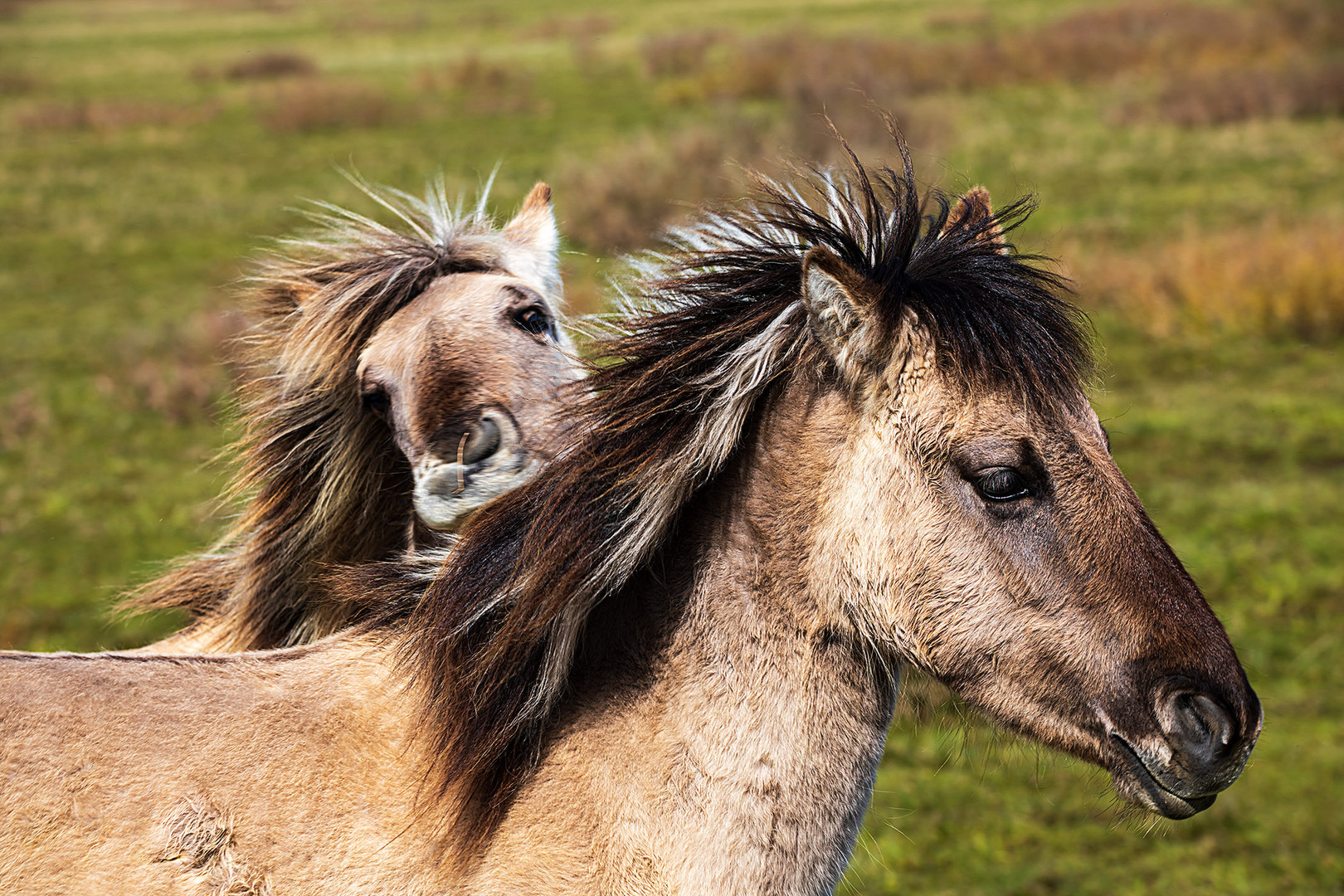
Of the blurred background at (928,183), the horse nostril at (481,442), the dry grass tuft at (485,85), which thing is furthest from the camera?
the dry grass tuft at (485,85)

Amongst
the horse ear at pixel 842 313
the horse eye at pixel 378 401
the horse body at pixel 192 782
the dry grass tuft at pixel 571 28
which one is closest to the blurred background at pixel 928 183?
the horse eye at pixel 378 401

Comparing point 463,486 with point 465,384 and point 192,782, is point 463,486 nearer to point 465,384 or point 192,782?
point 465,384

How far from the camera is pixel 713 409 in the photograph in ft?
7.32

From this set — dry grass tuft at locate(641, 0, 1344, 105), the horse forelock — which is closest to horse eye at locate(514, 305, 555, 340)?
the horse forelock

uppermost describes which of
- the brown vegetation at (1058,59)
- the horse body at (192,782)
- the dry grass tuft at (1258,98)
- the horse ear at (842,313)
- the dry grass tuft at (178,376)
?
the horse ear at (842,313)

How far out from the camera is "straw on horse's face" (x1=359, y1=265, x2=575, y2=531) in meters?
3.00

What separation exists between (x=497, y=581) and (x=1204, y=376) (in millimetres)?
10911

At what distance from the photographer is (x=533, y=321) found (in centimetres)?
356

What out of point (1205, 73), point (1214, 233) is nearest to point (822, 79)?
point (1205, 73)

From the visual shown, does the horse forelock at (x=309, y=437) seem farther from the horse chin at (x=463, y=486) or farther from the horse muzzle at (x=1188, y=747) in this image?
the horse muzzle at (x=1188, y=747)

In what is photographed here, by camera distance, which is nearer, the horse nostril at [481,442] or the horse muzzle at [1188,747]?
the horse muzzle at [1188,747]

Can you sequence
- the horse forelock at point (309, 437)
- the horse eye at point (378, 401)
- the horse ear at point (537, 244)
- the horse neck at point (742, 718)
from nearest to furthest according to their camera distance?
the horse neck at point (742, 718) → the horse forelock at point (309, 437) → the horse eye at point (378, 401) → the horse ear at point (537, 244)

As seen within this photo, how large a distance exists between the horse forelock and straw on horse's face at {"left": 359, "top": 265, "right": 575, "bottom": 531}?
10cm

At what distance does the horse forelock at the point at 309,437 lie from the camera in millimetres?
3186
